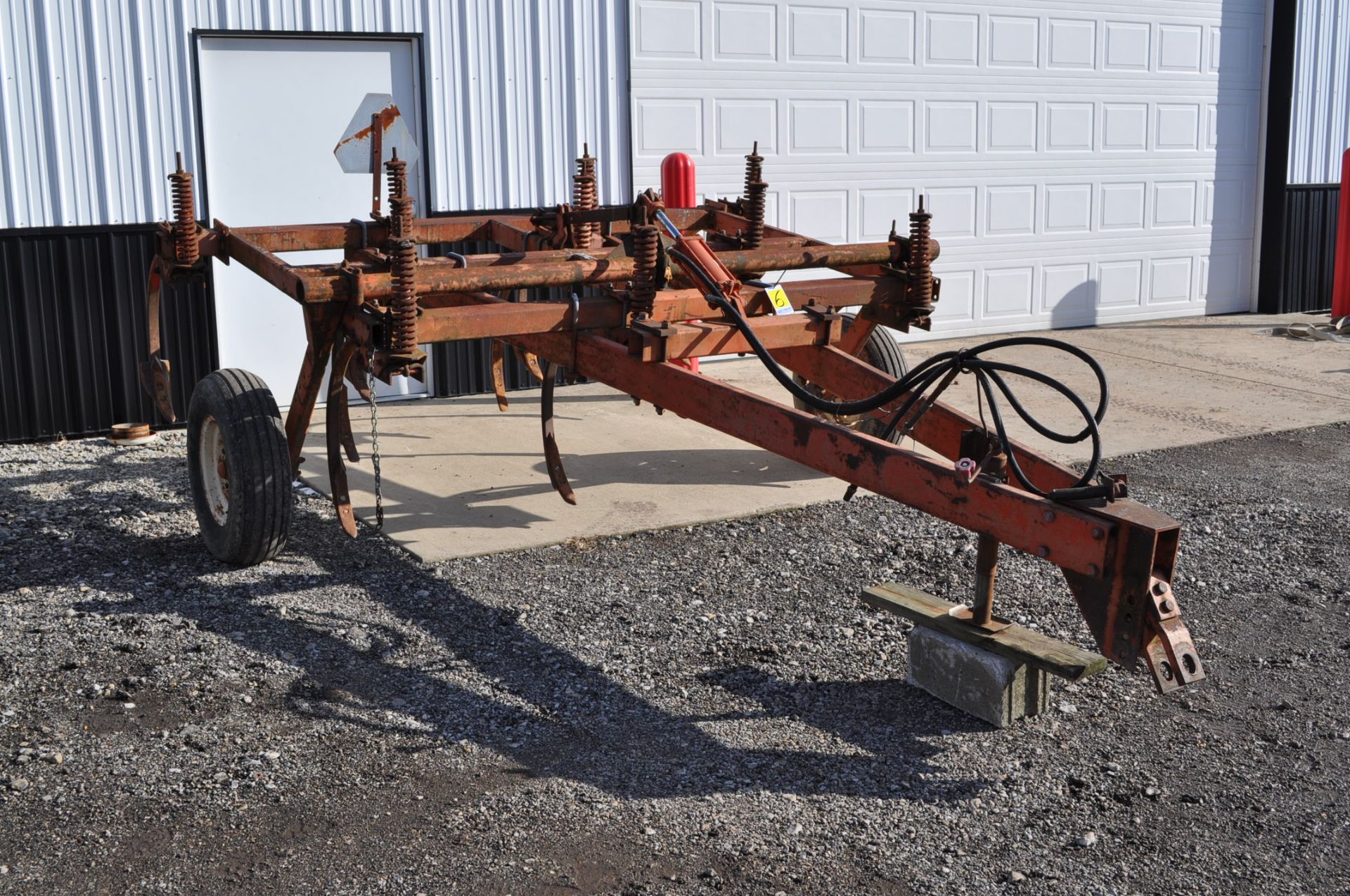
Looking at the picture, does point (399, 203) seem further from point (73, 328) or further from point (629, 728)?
point (73, 328)

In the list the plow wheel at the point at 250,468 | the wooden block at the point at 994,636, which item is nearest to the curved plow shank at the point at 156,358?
the plow wheel at the point at 250,468

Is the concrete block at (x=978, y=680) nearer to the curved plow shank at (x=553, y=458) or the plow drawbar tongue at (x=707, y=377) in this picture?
the plow drawbar tongue at (x=707, y=377)

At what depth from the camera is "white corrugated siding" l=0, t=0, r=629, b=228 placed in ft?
24.9

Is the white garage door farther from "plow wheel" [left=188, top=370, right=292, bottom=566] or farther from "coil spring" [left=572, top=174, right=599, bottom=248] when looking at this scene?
"plow wheel" [left=188, top=370, right=292, bottom=566]

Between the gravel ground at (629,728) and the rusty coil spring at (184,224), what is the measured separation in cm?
120

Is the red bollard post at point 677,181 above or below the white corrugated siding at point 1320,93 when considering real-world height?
below

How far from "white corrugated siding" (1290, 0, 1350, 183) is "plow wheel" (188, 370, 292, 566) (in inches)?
416

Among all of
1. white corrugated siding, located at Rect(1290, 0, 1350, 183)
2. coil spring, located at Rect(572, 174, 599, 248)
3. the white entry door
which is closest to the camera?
coil spring, located at Rect(572, 174, 599, 248)

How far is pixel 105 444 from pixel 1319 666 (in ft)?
20.2

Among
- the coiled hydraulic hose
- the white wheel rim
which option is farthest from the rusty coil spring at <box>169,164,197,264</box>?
the coiled hydraulic hose

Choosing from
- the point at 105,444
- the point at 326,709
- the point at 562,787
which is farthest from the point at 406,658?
the point at 105,444

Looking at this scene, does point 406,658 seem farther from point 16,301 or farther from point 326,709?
point 16,301

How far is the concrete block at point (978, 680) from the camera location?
4.11 m

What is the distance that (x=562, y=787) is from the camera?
12.3 ft
